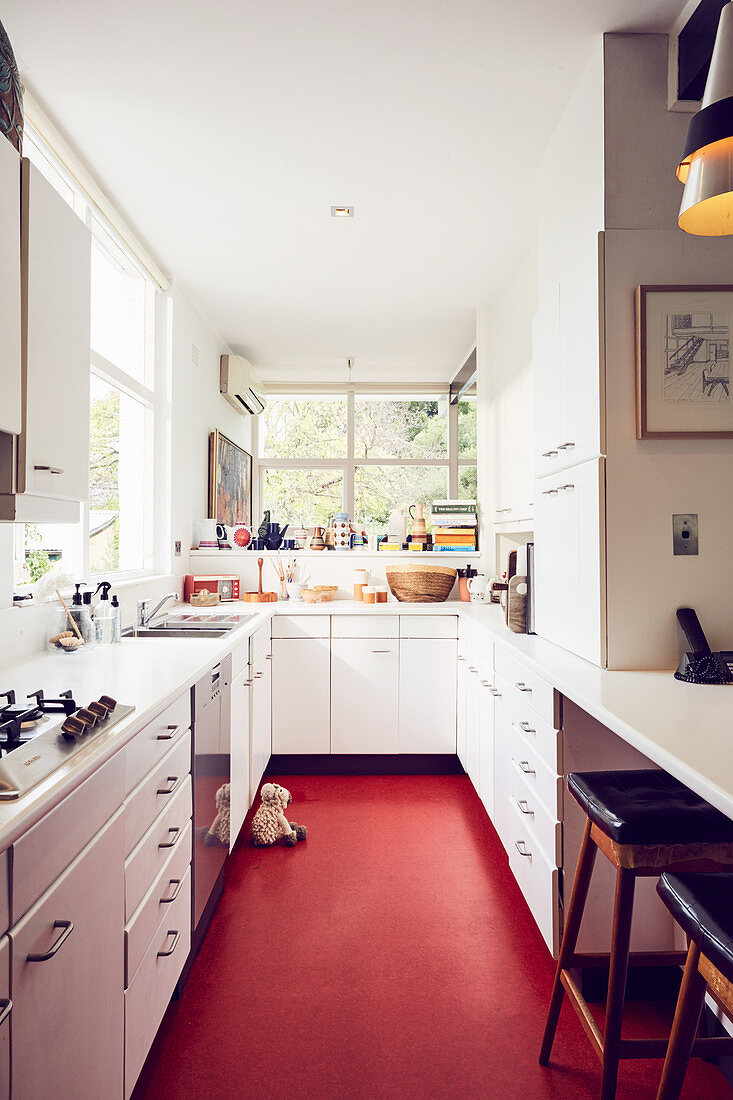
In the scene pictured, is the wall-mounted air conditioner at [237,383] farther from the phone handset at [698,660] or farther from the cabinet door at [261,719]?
the phone handset at [698,660]

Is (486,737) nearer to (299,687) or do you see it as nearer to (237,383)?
(299,687)

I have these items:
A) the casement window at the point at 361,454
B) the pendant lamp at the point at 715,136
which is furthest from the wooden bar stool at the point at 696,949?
the casement window at the point at 361,454

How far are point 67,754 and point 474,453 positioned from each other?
552 centimetres

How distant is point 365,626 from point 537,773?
1679 millimetres

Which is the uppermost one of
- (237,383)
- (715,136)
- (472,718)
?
(237,383)

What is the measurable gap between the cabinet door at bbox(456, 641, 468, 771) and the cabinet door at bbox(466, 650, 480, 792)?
0.07 metres

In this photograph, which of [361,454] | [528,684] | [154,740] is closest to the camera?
[154,740]

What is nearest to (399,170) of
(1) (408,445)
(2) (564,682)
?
(2) (564,682)

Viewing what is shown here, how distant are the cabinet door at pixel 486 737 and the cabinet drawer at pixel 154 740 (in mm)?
1362

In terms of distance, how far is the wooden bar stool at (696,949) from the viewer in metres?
0.96

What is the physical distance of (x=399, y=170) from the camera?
106 inches

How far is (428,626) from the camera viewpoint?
360cm

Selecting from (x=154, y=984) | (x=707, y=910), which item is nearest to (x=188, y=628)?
(x=154, y=984)

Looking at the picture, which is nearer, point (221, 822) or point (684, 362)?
point (684, 362)
